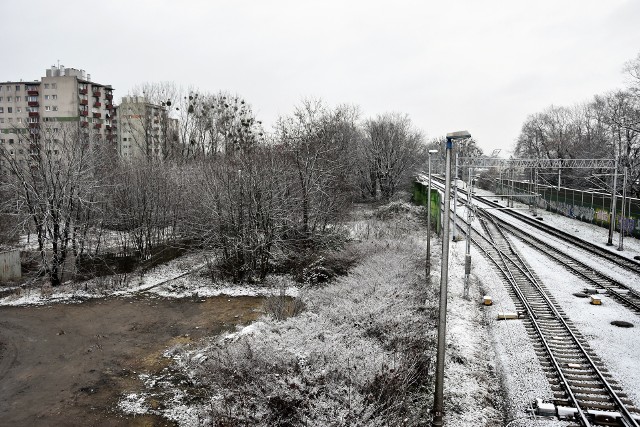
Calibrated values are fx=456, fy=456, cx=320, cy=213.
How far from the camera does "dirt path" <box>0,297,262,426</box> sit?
1130 centimetres

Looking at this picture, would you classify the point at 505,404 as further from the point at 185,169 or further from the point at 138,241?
the point at 185,169

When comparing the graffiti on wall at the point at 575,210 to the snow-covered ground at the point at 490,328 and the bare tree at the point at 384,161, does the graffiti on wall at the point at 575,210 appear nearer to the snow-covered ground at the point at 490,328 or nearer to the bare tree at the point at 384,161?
the snow-covered ground at the point at 490,328

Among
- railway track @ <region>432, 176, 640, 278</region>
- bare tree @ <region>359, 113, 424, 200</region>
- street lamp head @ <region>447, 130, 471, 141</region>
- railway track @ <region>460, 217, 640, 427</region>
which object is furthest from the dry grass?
bare tree @ <region>359, 113, 424, 200</region>

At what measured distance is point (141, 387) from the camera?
40.8 feet

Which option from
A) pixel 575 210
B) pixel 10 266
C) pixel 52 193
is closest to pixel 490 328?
pixel 52 193

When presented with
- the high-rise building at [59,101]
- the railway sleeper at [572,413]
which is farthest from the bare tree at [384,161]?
the railway sleeper at [572,413]

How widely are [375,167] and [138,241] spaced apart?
115 feet

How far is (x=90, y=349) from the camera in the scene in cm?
1532

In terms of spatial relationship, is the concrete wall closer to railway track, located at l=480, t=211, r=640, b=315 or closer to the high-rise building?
railway track, located at l=480, t=211, r=640, b=315

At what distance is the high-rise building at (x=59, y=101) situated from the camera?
6831cm

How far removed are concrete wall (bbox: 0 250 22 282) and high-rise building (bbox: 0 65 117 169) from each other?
151ft

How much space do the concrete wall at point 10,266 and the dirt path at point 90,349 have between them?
5.00m

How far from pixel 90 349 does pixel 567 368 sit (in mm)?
14723

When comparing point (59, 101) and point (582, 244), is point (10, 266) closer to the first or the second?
point (582, 244)
